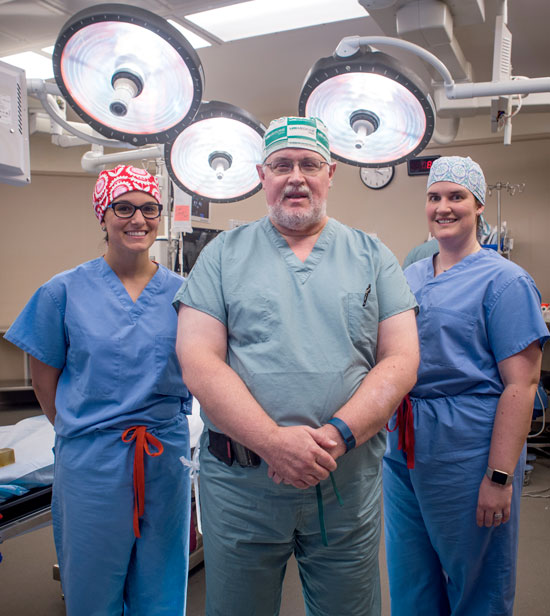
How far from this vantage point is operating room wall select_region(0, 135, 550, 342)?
491 centimetres

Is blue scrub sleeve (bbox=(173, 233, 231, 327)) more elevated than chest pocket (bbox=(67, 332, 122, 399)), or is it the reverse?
blue scrub sleeve (bbox=(173, 233, 231, 327))

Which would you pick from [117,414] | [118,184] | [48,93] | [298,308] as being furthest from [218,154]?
[117,414]

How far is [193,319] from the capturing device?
1.23 meters

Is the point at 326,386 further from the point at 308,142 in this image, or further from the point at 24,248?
the point at 24,248

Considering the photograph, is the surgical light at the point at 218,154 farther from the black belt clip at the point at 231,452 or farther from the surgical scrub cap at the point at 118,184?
the black belt clip at the point at 231,452

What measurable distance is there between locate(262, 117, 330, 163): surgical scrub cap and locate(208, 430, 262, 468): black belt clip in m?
0.68

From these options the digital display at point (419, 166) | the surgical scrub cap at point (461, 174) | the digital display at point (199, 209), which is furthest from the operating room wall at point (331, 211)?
the surgical scrub cap at point (461, 174)

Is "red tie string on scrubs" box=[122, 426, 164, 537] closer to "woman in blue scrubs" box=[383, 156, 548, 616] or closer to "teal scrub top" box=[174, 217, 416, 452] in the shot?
"teal scrub top" box=[174, 217, 416, 452]

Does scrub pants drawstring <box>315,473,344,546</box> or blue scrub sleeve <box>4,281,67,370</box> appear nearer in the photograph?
scrub pants drawstring <box>315,473,344,546</box>

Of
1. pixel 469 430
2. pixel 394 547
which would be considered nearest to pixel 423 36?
pixel 469 430

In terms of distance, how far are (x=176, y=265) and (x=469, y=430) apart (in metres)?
1.86

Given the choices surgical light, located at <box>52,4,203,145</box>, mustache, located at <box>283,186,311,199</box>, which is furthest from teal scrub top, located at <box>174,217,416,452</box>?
surgical light, located at <box>52,4,203,145</box>

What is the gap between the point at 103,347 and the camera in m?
1.43

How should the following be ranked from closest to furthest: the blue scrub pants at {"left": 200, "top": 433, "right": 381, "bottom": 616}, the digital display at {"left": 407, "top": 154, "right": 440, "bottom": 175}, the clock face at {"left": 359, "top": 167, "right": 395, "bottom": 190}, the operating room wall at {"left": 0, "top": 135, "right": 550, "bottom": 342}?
the blue scrub pants at {"left": 200, "top": 433, "right": 381, "bottom": 616} < the digital display at {"left": 407, "top": 154, "right": 440, "bottom": 175} < the operating room wall at {"left": 0, "top": 135, "right": 550, "bottom": 342} < the clock face at {"left": 359, "top": 167, "right": 395, "bottom": 190}
